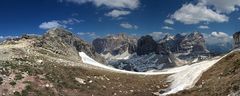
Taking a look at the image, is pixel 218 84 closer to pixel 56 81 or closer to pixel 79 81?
pixel 79 81

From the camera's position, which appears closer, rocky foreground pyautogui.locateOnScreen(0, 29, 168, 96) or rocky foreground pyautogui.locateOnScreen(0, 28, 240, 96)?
rocky foreground pyautogui.locateOnScreen(0, 28, 240, 96)

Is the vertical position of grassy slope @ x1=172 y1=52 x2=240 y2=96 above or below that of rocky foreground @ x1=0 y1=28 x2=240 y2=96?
below

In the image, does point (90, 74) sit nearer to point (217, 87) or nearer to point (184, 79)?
point (184, 79)

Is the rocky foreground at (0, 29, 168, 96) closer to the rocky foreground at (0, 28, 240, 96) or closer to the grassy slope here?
the rocky foreground at (0, 28, 240, 96)

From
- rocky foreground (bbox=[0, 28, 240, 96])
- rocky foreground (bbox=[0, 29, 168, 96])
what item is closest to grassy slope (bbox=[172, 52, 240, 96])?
rocky foreground (bbox=[0, 28, 240, 96])

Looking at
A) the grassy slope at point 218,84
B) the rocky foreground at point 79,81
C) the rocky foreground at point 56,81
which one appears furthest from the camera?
the rocky foreground at point 56,81

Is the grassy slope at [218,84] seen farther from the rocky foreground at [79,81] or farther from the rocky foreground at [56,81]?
the rocky foreground at [56,81]

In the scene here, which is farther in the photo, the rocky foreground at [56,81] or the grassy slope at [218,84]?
the rocky foreground at [56,81]

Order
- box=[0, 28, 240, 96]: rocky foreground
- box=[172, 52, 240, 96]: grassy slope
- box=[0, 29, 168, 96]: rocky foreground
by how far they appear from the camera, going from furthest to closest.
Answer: box=[0, 29, 168, 96]: rocky foreground → box=[0, 28, 240, 96]: rocky foreground → box=[172, 52, 240, 96]: grassy slope

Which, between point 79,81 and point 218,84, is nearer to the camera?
point 218,84

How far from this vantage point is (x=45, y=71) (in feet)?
248

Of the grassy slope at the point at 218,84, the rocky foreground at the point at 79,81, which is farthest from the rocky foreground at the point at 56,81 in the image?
the grassy slope at the point at 218,84

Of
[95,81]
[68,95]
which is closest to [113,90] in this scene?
[95,81]

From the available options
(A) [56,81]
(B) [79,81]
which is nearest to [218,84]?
(B) [79,81]
